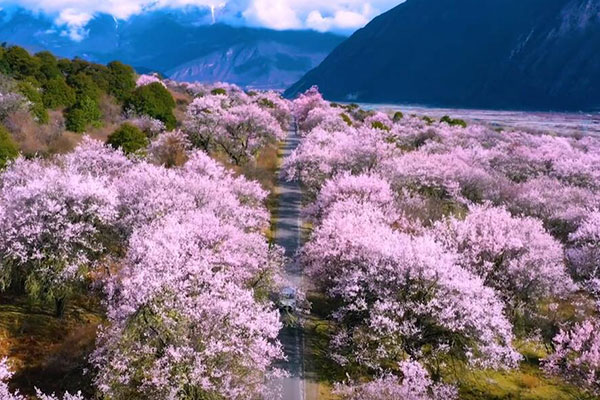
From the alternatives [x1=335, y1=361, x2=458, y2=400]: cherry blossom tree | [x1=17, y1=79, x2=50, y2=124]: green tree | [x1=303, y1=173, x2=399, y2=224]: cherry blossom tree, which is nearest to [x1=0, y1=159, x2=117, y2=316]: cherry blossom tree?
[x1=335, y1=361, x2=458, y2=400]: cherry blossom tree

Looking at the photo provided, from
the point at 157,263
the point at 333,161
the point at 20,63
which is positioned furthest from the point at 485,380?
the point at 20,63

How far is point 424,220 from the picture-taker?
4191 cm

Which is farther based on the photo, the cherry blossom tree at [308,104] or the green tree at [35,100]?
the cherry blossom tree at [308,104]

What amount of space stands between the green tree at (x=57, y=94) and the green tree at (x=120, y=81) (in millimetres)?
10762

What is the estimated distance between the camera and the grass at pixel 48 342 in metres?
26.1

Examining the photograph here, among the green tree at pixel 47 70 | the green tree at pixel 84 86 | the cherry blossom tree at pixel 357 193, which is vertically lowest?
the cherry blossom tree at pixel 357 193

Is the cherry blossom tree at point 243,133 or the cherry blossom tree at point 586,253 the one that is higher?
the cherry blossom tree at point 243,133

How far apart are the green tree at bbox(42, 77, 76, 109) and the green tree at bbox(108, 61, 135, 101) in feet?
35.3

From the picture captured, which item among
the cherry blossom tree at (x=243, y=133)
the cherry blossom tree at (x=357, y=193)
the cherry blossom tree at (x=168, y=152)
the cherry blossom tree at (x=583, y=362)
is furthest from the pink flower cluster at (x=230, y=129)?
the cherry blossom tree at (x=583, y=362)

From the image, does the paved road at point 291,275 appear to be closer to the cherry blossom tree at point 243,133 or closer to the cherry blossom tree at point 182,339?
the cherry blossom tree at point 182,339

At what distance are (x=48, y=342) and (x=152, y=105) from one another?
53.0 metres

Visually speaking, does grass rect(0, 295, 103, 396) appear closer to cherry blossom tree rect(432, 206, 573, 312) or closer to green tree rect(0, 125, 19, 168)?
green tree rect(0, 125, 19, 168)

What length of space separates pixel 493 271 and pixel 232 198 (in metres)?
18.8

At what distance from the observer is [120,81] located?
283 ft
